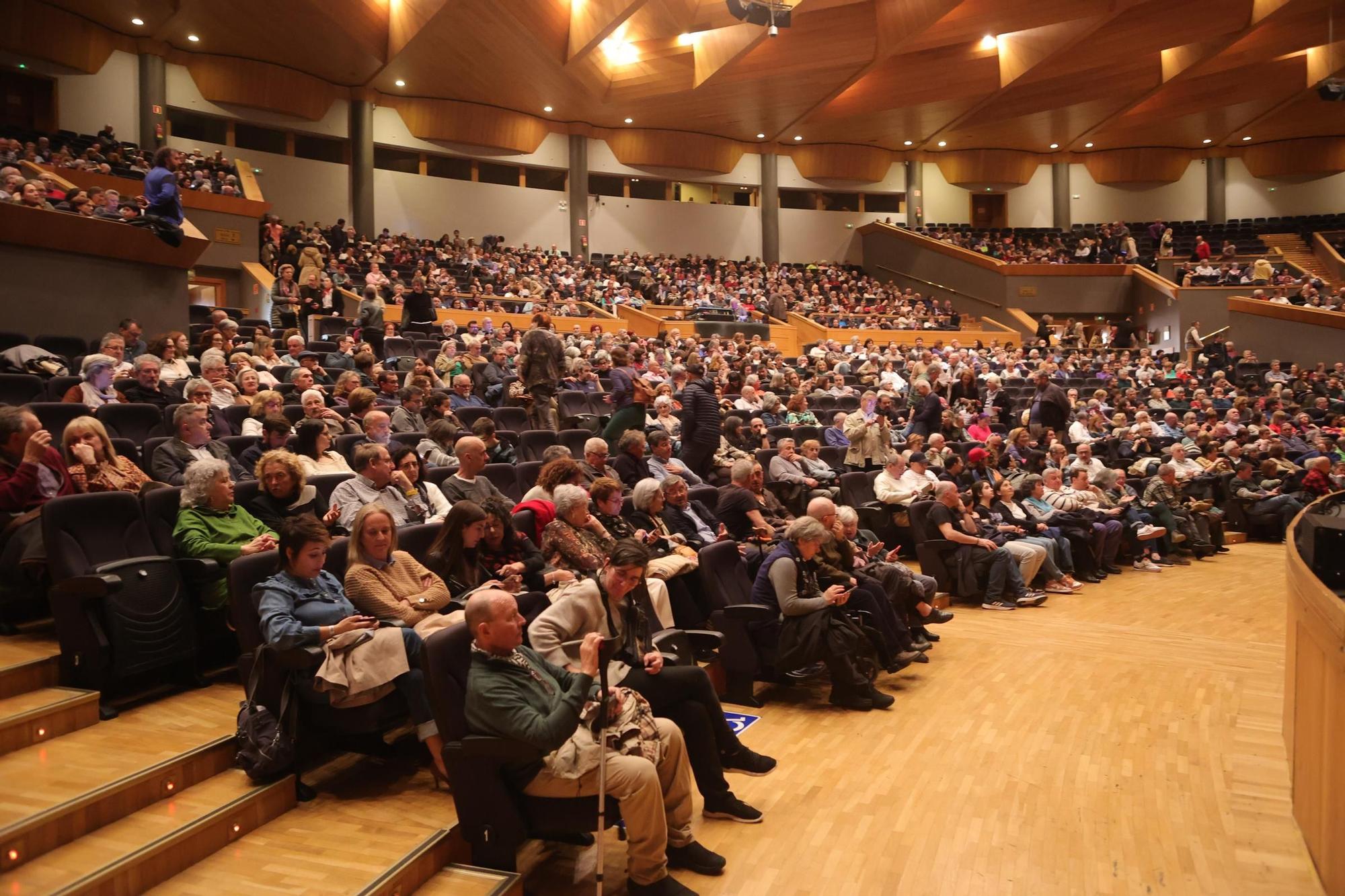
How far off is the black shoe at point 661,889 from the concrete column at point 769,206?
20996 millimetres

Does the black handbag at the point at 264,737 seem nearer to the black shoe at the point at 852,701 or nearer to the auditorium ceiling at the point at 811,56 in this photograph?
the black shoe at the point at 852,701

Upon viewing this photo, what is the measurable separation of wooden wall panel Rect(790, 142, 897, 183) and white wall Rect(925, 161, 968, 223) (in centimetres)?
145

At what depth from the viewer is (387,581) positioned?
332 centimetres

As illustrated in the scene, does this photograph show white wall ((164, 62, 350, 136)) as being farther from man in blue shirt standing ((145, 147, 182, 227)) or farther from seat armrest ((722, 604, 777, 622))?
seat armrest ((722, 604, 777, 622))

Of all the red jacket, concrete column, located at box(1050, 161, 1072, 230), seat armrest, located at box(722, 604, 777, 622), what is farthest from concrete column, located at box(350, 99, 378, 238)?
concrete column, located at box(1050, 161, 1072, 230)

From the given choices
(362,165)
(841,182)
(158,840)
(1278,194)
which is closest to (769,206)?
(841,182)

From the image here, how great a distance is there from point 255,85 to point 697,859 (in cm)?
1692

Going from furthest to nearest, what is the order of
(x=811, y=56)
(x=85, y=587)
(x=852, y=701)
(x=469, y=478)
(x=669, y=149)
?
(x=669, y=149), (x=811, y=56), (x=469, y=478), (x=852, y=701), (x=85, y=587)

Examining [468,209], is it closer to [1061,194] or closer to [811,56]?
[811,56]

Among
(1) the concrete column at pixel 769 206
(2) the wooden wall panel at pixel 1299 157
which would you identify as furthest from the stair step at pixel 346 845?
(2) the wooden wall panel at pixel 1299 157

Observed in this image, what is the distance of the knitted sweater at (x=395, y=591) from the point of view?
322 cm

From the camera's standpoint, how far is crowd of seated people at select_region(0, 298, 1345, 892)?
3221mm

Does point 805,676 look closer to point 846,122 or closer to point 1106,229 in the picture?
point 846,122

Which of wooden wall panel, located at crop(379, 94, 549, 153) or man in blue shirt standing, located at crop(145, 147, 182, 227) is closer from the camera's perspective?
man in blue shirt standing, located at crop(145, 147, 182, 227)
